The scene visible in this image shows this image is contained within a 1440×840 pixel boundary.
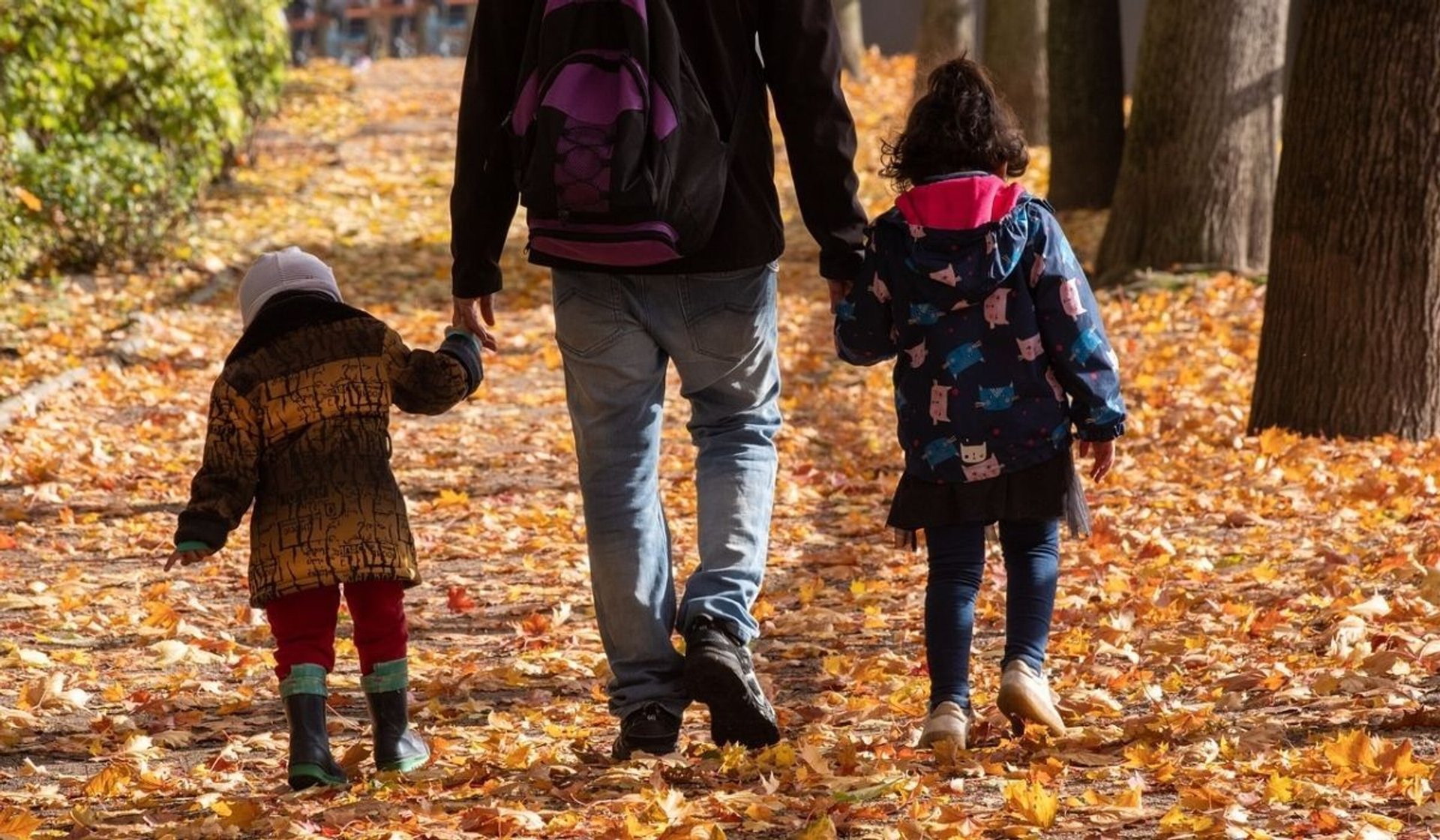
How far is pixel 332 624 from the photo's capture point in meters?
3.99

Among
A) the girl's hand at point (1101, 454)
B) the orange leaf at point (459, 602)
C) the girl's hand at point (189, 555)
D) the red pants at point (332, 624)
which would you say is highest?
the girl's hand at point (1101, 454)

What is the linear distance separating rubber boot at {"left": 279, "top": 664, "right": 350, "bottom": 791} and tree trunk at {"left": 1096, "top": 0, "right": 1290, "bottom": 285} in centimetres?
793

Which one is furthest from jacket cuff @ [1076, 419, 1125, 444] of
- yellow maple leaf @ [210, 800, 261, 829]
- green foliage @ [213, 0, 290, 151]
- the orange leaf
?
green foliage @ [213, 0, 290, 151]

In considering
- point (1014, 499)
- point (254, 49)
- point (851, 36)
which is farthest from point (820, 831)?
point (851, 36)

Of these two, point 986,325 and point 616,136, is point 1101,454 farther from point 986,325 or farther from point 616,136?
point 616,136

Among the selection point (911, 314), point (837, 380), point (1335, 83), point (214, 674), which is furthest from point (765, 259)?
point (837, 380)

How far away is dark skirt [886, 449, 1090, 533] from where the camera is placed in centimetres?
407

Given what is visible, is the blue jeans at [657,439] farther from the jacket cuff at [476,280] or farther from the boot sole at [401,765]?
the boot sole at [401,765]

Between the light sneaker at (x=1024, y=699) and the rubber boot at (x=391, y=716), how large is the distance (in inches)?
49.9

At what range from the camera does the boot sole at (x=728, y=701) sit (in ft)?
12.6

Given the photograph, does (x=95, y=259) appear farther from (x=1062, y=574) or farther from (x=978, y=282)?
(x=978, y=282)

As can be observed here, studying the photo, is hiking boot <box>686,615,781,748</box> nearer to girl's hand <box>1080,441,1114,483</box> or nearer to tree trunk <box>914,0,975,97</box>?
girl's hand <box>1080,441,1114,483</box>

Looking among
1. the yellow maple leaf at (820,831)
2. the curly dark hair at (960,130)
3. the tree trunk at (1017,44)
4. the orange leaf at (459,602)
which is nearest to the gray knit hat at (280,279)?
the curly dark hair at (960,130)

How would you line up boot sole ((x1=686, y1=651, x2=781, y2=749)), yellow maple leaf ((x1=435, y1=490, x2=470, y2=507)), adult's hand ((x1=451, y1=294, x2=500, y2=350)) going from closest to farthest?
1. boot sole ((x1=686, y1=651, x2=781, y2=749))
2. adult's hand ((x1=451, y1=294, x2=500, y2=350))
3. yellow maple leaf ((x1=435, y1=490, x2=470, y2=507))
